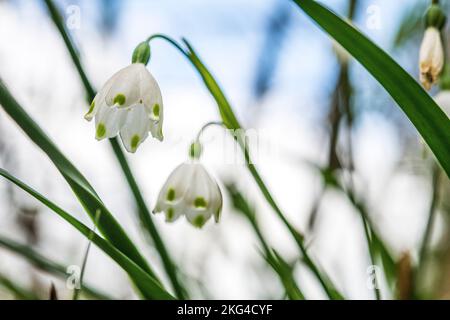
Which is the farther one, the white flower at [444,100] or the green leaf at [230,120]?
the white flower at [444,100]

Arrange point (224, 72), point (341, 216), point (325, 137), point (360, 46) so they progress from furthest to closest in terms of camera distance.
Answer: point (325, 137) → point (341, 216) → point (224, 72) → point (360, 46)

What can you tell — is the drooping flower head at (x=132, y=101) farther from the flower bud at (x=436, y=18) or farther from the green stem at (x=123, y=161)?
the flower bud at (x=436, y=18)

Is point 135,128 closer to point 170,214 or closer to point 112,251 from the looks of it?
point 170,214

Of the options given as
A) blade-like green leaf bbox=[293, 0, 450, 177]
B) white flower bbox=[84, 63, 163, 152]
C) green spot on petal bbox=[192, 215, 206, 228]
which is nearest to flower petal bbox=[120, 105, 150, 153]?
white flower bbox=[84, 63, 163, 152]

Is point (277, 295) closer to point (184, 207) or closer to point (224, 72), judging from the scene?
point (224, 72)

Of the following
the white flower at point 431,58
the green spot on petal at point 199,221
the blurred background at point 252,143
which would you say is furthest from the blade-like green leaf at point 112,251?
the blurred background at point 252,143

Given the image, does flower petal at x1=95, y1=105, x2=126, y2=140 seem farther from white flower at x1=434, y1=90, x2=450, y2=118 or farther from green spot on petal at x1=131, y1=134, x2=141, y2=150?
white flower at x1=434, y1=90, x2=450, y2=118

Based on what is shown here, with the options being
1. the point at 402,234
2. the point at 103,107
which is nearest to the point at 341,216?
the point at 402,234
